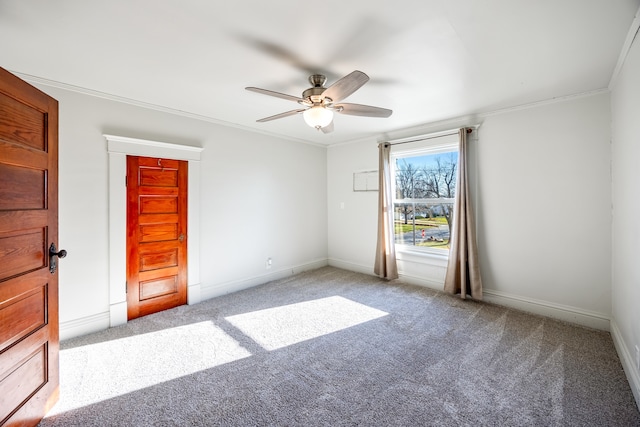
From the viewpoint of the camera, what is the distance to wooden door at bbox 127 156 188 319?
3051mm

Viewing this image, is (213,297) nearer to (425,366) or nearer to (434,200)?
(425,366)

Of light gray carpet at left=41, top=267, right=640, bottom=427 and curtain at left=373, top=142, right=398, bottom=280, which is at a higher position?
curtain at left=373, top=142, right=398, bottom=280

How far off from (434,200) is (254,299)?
2.90 meters

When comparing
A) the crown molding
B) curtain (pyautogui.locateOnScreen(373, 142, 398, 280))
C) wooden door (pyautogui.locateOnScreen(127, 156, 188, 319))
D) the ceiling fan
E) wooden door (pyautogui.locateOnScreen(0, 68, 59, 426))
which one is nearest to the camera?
wooden door (pyautogui.locateOnScreen(0, 68, 59, 426))

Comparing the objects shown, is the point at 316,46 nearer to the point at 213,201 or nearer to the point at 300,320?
the point at 213,201

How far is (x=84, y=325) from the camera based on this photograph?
2.75 metres

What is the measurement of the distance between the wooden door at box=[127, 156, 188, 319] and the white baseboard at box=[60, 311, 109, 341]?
0.76 feet

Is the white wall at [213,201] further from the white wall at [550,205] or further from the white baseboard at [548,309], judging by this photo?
the white wall at [550,205]

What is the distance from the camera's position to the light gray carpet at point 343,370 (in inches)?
67.4

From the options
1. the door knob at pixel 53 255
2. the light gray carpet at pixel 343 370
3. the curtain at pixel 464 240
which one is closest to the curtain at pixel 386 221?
the curtain at pixel 464 240

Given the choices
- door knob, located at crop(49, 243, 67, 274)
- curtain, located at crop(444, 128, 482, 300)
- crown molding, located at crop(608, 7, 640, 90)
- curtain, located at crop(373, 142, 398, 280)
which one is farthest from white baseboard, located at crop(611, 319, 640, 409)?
door knob, located at crop(49, 243, 67, 274)

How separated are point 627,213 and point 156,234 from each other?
14.6ft

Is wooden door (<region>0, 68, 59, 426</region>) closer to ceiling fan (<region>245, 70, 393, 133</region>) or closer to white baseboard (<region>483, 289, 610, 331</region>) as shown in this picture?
ceiling fan (<region>245, 70, 393, 133</region>)

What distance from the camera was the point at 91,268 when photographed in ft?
9.19
